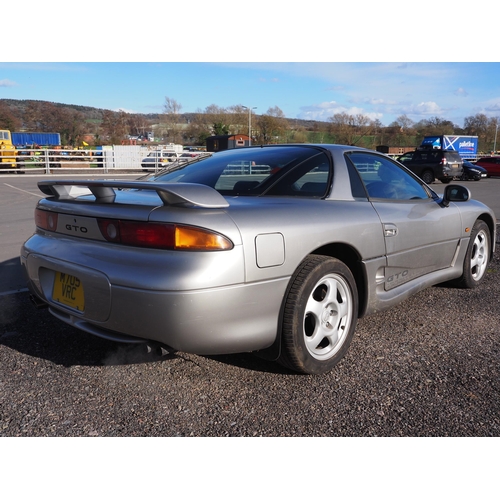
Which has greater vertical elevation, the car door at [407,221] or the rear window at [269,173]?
the rear window at [269,173]

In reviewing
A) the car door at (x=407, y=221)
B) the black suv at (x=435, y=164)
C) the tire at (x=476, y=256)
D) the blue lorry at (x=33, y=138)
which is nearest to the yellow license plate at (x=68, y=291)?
the car door at (x=407, y=221)

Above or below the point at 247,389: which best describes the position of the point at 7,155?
above

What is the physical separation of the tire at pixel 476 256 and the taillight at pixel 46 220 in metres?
3.39

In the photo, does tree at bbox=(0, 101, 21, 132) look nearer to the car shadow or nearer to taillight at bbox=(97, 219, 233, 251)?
the car shadow

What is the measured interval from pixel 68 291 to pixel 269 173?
52.9 inches

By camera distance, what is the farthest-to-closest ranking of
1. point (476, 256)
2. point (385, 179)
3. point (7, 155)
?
point (7, 155), point (476, 256), point (385, 179)

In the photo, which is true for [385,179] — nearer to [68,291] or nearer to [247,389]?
[247,389]

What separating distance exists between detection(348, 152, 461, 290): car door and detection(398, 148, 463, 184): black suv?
66.7 feet

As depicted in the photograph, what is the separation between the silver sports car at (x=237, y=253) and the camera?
2277mm

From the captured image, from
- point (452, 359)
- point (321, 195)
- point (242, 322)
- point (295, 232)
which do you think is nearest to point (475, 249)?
point (452, 359)

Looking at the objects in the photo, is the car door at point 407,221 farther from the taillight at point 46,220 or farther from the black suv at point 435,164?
the black suv at point 435,164

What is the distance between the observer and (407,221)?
11.5 ft

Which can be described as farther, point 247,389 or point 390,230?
point 390,230

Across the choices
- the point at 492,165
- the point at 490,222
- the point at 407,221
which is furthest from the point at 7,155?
the point at 492,165
